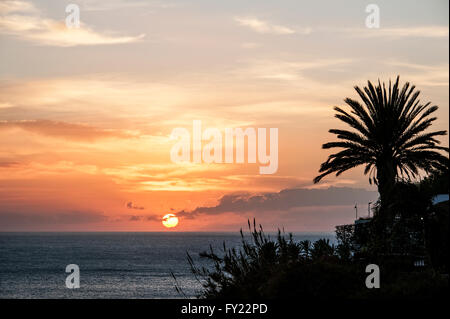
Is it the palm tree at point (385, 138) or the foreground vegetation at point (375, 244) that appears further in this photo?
the palm tree at point (385, 138)

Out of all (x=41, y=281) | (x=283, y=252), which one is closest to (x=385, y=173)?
(x=283, y=252)

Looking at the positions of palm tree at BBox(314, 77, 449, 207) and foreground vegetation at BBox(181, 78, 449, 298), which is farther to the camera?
palm tree at BBox(314, 77, 449, 207)

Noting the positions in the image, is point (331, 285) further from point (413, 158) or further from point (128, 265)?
point (128, 265)

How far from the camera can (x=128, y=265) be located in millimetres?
98500

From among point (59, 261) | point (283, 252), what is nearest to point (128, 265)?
point (59, 261)
